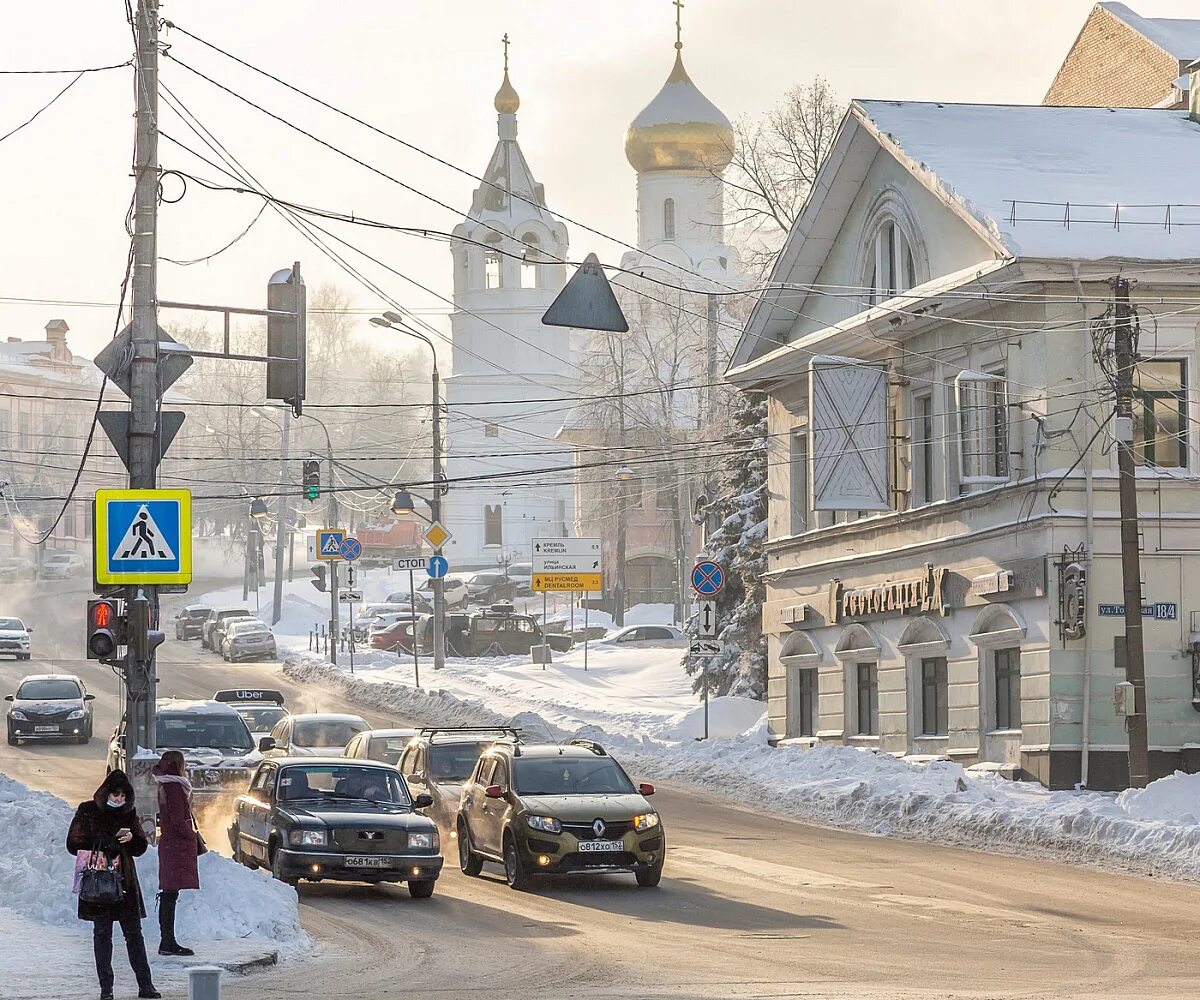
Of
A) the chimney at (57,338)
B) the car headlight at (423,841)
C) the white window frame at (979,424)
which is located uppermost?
the chimney at (57,338)

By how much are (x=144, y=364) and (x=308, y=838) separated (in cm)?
488

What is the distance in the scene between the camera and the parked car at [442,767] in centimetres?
2498

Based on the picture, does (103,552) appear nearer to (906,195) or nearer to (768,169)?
(906,195)

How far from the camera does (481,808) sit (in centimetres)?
2209

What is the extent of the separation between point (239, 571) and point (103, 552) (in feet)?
348

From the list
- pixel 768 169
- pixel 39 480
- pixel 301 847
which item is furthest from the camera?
pixel 39 480

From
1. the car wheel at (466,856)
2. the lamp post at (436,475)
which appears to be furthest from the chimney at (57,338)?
the car wheel at (466,856)

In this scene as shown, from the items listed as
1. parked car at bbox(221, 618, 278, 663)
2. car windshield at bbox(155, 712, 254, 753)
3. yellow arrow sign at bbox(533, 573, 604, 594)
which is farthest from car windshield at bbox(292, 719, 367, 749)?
parked car at bbox(221, 618, 278, 663)

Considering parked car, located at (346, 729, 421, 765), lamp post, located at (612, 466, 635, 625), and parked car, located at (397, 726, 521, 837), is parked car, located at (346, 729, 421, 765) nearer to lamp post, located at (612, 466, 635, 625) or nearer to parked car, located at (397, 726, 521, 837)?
parked car, located at (397, 726, 521, 837)

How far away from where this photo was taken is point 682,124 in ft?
286

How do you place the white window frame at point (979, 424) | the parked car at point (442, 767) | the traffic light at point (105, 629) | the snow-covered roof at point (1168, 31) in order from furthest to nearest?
the snow-covered roof at point (1168, 31)
the white window frame at point (979, 424)
the parked car at point (442, 767)
the traffic light at point (105, 629)

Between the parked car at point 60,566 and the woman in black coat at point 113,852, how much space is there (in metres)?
94.9

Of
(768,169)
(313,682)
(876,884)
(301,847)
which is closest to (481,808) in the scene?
(301,847)

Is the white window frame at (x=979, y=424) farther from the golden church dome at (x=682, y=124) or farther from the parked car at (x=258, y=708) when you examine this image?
the golden church dome at (x=682, y=124)
